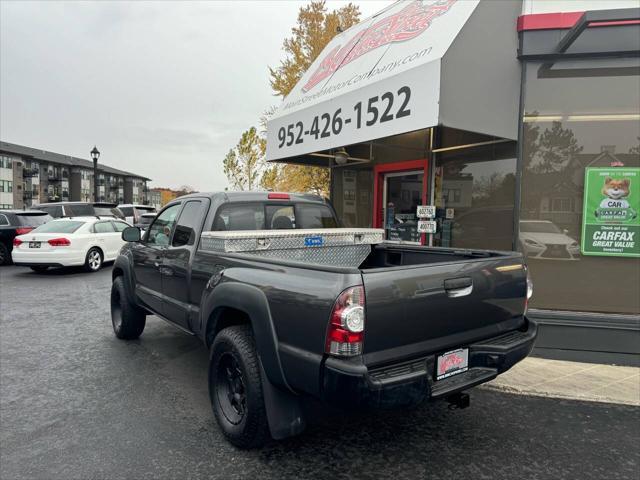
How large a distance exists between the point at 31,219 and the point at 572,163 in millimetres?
14757

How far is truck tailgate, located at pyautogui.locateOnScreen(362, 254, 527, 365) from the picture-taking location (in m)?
2.34

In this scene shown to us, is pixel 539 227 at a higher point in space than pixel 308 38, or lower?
lower

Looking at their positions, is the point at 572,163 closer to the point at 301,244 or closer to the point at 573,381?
the point at 573,381

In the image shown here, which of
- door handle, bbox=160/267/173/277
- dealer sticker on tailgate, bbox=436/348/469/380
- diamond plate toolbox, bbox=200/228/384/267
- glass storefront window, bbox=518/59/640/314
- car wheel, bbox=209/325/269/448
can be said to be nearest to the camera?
dealer sticker on tailgate, bbox=436/348/469/380

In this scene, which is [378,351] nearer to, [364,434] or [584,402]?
[364,434]

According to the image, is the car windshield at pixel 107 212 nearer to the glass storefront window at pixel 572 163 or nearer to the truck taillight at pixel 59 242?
the truck taillight at pixel 59 242

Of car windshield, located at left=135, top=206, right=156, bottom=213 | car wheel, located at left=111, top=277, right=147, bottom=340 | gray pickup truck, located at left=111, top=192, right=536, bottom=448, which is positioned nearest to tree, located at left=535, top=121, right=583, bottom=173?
gray pickup truck, located at left=111, top=192, right=536, bottom=448

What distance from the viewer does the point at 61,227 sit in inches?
456

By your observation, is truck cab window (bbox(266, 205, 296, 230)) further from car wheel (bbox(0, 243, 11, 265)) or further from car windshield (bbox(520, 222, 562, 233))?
car wheel (bbox(0, 243, 11, 265))

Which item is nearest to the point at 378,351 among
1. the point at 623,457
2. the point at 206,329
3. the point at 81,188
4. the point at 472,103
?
the point at 206,329

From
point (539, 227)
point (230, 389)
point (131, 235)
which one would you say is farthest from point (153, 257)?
point (539, 227)

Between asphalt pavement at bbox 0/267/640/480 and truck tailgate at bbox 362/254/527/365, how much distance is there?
0.89 metres

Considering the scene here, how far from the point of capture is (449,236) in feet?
24.4

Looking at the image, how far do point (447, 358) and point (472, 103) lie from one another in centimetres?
354
